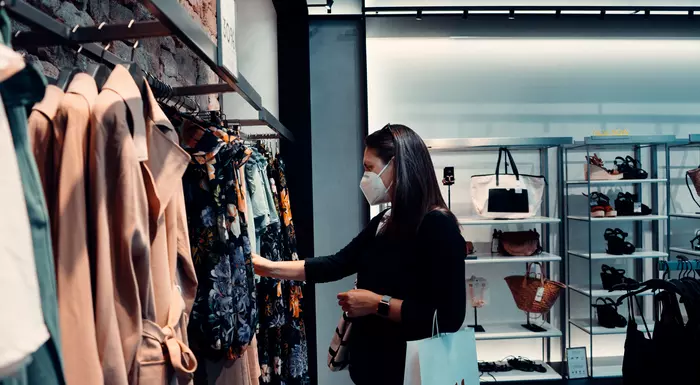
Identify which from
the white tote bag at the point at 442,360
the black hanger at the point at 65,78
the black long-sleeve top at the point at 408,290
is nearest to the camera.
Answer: the black hanger at the point at 65,78

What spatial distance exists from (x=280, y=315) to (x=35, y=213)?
5.19ft

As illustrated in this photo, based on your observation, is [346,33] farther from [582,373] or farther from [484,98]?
[582,373]

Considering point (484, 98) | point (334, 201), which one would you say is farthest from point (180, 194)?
point (484, 98)

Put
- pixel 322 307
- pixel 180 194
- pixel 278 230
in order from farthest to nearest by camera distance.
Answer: pixel 322 307 < pixel 278 230 < pixel 180 194

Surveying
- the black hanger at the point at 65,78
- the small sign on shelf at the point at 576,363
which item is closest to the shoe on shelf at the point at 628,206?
the small sign on shelf at the point at 576,363

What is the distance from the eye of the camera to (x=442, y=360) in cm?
154

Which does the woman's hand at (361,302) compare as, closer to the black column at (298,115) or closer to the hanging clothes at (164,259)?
the hanging clothes at (164,259)

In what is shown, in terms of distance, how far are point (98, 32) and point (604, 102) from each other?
14.6ft

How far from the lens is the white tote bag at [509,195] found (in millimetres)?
3639

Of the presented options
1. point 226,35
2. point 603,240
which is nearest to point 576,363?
point 603,240

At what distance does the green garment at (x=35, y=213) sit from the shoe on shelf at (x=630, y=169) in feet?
13.8

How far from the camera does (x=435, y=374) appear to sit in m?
1.51

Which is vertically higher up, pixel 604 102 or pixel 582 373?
pixel 604 102

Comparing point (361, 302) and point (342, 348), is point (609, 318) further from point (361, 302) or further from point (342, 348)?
point (361, 302)
